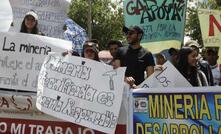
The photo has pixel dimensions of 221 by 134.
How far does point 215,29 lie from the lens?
9648 mm

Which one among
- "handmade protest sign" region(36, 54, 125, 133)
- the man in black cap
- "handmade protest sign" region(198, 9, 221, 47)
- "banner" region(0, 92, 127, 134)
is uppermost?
"handmade protest sign" region(198, 9, 221, 47)

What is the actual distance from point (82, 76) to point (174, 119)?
3.67ft

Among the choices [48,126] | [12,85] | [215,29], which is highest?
[215,29]

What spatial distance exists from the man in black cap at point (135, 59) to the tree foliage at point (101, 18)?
115 ft

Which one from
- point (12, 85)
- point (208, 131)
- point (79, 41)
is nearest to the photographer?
point (208, 131)

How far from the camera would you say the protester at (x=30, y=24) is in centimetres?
666

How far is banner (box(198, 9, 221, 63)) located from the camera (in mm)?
9578

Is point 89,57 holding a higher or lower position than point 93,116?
higher

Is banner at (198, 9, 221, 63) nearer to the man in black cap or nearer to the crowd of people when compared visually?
the crowd of people

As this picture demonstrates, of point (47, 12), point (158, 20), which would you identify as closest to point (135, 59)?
point (158, 20)

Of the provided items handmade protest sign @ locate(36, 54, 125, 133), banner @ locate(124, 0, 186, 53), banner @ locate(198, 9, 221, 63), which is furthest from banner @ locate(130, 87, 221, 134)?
banner @ locate(198, 9, 221, 63)

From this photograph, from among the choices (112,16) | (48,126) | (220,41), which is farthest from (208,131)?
(112,16)

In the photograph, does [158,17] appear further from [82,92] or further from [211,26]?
[82,92]

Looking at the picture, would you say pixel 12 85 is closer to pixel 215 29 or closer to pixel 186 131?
pixel 186 131
